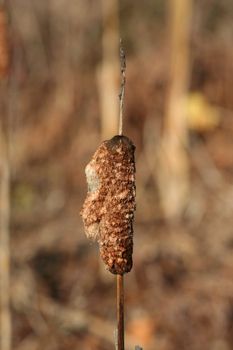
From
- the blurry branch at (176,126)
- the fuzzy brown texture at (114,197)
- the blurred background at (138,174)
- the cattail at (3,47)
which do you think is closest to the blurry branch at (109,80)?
the blurred background at (138,174)

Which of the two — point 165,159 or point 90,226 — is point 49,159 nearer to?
point 165,159

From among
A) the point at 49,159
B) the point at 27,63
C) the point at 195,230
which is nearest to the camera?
the point at 195,230

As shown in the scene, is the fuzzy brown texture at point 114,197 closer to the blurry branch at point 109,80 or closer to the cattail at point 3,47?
the cattail at point 3,47

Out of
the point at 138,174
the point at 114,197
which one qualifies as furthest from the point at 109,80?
the point at 114,197

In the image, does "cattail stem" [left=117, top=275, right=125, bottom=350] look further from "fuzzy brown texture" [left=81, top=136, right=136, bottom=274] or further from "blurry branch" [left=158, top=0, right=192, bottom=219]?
"blurry branch" [left=158, top=0, right=192, bottom=219]

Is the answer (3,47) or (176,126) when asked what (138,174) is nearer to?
(176,126)

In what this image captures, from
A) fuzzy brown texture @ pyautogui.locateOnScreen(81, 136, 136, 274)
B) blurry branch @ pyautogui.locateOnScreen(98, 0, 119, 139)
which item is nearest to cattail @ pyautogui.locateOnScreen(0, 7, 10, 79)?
fuzzy brown texture @ pyautogui.locateOnScreen(81, 136, 136, 274)

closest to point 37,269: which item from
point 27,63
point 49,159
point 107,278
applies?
point 107,278
